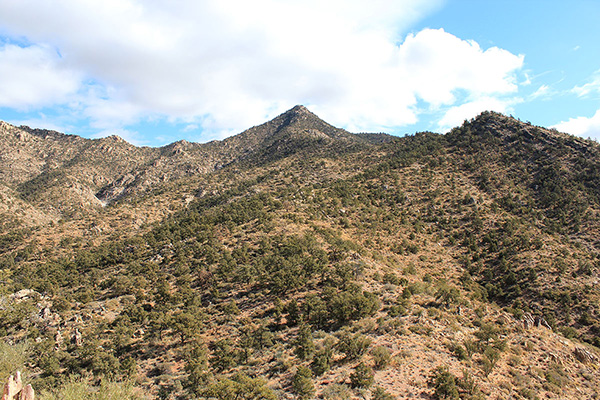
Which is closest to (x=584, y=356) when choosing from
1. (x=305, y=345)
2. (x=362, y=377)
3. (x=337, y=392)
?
(x=362, y=377)

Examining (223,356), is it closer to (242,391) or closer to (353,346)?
(242,391)

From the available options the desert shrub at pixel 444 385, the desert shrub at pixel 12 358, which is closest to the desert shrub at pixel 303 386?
the desert shrub at pixel 444 385

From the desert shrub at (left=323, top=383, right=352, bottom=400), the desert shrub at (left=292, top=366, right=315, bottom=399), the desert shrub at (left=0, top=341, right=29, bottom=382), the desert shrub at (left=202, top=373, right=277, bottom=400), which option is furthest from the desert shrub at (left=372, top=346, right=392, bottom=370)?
the desert shrub at (left=0, top=341, right=29, bottom=382)

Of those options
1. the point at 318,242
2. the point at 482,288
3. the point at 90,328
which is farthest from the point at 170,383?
the point at 482,288

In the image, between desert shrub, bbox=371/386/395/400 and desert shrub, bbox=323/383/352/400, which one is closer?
desert shrub, bbox=371/386/395/400

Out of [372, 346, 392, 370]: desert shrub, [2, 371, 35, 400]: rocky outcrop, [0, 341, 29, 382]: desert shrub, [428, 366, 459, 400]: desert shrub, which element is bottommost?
[428, 366, 459, 400]: desert shrub

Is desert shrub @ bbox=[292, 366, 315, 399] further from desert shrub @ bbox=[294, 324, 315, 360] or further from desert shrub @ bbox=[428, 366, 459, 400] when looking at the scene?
desert shrub @ bbox=[428, 366, 459, 400]

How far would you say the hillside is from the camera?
20531mm

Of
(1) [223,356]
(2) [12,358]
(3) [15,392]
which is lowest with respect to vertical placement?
(1) [223,356]

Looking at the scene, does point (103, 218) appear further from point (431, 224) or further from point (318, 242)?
point (431, 224)

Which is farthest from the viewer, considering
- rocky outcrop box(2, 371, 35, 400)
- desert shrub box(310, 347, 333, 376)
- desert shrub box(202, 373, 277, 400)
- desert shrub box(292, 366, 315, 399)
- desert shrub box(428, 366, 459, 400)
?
desert shrub box(310, 347, 333, 376)

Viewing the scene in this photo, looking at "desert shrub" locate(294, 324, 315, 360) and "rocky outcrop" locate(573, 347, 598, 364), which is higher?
"desert shrub" locate(294, 324, 315, 360)

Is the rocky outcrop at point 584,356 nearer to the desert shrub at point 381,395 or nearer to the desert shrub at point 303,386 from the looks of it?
the desert shrub at point 381,395

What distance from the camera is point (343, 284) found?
3097 cm
